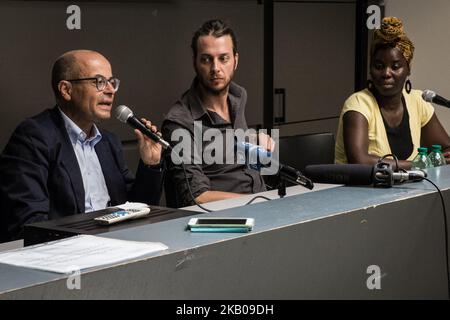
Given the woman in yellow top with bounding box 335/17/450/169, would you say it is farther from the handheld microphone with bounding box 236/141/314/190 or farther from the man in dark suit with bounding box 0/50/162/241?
the handheld microphone with bounding box 236/141/314/190

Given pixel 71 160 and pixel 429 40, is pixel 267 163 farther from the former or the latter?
pixel 429 40

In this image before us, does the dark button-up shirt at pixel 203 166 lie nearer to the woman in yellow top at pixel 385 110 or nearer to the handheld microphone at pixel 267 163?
the woman in yellow top at pixel 385 110

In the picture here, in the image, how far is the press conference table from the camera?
3.89 ft

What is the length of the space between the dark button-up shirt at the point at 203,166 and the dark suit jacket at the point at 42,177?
7.4 inches

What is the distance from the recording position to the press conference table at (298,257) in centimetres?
118

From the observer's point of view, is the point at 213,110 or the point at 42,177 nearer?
the point at 42,177

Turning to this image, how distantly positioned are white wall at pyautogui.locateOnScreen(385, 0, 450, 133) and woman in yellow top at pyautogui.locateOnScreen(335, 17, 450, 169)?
1681 millimetres

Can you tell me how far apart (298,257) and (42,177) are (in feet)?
4.19

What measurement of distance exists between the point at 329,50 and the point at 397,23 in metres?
1.53

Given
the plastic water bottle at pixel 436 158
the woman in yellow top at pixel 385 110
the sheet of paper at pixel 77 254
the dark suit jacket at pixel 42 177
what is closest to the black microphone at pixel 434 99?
A: the plastic water bottle at pixel 436 158

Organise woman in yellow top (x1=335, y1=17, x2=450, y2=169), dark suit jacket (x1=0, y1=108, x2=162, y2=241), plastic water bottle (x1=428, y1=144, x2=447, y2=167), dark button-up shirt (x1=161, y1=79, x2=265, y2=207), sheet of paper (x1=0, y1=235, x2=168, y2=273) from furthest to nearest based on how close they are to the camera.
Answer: woman in yellow top (x1=335, y1=17, x2=450, y2=169) → plastic water bottle (x1=428, y1=144, x2=447, y2=167) → dark button-up shirt (x1=161, y1=79, x2=265, y2=207) → dark suit jacket (x1=0, y1=108, x2=162, y2=241) → sheet of paper (x1=0, y1=235, x2=168, y2=273)

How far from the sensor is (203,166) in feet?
10.2

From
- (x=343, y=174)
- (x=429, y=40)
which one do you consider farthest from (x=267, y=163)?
(x=429, y=40)

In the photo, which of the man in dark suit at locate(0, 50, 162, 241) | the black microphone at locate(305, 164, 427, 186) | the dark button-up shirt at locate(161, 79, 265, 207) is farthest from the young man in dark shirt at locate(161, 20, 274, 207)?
the black microphone at locate(305, 164, 427, 186)
